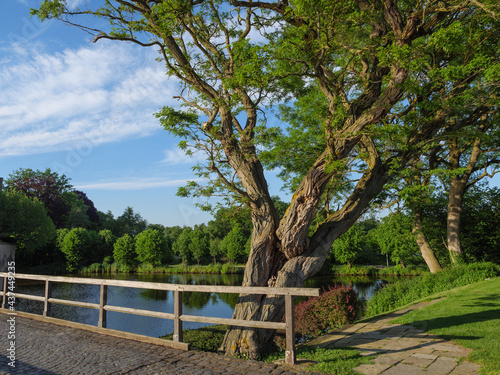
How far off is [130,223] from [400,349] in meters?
86.1

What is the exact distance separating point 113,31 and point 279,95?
4.46 m

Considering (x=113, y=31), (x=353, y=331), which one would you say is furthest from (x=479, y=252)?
(x=113, y=31)

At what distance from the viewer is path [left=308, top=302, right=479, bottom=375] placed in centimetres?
492

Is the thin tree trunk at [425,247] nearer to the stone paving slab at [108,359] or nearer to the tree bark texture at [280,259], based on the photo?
the tree bark texture at [280,259]

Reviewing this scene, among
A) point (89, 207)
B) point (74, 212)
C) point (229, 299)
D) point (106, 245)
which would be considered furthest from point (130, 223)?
point (229, 299)

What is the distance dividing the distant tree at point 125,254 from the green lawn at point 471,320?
45.8 meters

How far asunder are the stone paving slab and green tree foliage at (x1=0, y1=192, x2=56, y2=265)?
29.2 metres

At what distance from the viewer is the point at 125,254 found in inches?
1986

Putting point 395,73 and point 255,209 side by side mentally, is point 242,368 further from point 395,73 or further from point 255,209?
point 395,73

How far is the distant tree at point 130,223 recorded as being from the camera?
78375 mm

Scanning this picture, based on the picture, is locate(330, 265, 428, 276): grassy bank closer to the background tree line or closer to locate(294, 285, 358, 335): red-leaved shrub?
the background tree line

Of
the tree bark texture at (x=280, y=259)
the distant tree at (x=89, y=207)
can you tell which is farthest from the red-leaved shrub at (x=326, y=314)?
the distant tree at (x=89, y=207)

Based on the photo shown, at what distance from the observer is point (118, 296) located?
26.5 m

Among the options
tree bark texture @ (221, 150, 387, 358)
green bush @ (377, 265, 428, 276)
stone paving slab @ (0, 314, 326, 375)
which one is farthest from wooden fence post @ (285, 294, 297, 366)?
green bush @ (377, 265, 428, 276)
